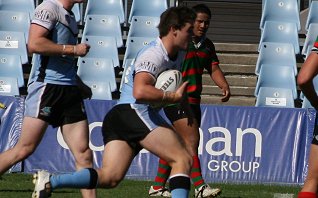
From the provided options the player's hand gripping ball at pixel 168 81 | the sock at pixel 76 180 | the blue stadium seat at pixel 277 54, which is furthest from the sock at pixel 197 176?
the blue stadium seat at pixel 277 54

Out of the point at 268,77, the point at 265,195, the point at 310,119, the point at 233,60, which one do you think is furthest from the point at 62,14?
the point at 233,60

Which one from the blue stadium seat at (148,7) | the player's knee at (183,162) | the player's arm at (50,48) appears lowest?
the blue stadium seat at (148,7)

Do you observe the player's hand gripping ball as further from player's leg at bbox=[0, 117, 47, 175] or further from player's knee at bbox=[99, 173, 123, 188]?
player's leg at bbox=[0, 117, 47, 175]

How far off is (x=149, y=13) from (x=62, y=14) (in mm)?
8283

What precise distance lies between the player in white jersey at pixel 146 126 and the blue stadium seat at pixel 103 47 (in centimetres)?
816

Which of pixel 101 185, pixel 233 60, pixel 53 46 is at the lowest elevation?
pixel 233 60

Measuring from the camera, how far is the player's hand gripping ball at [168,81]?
23.5 ft

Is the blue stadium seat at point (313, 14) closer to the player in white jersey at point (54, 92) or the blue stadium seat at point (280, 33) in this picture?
the blue stadium seat at point (280, 33)

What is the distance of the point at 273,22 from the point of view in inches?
632

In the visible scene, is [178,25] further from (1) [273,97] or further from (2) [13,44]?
(2) [13,44]

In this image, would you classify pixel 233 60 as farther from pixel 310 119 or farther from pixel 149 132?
pixel 149 132

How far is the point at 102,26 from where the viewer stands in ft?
53.1

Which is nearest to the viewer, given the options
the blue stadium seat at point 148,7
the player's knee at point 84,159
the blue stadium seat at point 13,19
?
the player's knee at point 84,159

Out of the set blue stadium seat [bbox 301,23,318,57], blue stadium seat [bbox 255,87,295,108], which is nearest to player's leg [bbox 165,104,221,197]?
blue stadium seat [bbox 255,87,295,108]
